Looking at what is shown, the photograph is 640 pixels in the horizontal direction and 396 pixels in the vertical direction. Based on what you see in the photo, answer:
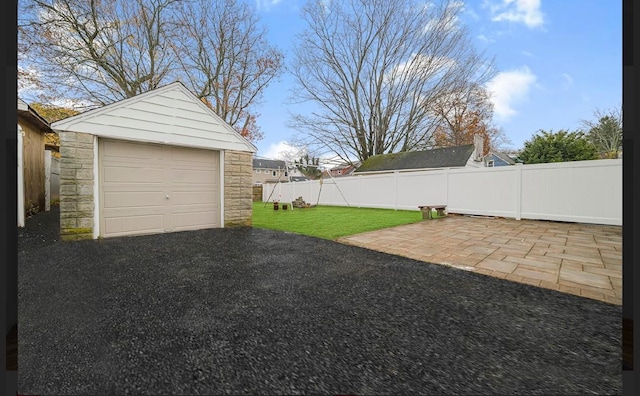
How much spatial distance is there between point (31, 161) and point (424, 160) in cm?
1791

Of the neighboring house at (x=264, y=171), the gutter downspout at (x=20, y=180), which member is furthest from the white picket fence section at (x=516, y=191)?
the neighboring house at (x=264, y=171)

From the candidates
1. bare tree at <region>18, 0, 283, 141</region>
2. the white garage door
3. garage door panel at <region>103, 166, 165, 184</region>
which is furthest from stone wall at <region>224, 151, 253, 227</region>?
bare tree at <region>18, 0, 283, 141</region>

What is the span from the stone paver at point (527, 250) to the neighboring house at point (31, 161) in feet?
28.0

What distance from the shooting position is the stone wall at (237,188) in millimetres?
6457

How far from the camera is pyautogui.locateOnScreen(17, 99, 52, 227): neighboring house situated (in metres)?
6.27

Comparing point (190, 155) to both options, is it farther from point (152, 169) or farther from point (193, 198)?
point (193, 198)

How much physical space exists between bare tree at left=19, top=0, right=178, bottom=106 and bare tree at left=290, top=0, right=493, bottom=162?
28.2 ft

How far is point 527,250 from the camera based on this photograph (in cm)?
408

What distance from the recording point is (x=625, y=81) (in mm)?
1127

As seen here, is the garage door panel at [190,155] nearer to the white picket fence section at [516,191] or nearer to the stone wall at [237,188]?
the stone wall at [237,188]

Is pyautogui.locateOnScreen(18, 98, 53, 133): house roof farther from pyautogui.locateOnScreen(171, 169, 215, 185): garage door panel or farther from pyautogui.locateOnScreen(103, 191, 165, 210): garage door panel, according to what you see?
pyautogui.locateOnScreen(171, 169, 215, 185): garage door panel

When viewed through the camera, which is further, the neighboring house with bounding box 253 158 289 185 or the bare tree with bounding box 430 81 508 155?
the neighboring house with bounding box 253 158 289 185

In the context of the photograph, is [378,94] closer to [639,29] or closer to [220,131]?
[220,131]

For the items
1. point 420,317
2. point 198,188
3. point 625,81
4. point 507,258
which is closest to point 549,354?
point 420,317
